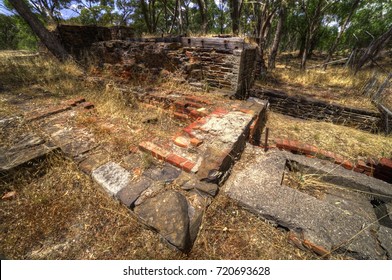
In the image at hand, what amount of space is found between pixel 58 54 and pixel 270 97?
658 cm

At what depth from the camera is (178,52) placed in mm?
4160

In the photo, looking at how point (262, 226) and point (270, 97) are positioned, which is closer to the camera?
point (262, 226)

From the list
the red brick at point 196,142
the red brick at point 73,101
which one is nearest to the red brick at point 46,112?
the red brick at point 73,101

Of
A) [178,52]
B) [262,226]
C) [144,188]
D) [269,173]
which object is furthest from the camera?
[178,52]

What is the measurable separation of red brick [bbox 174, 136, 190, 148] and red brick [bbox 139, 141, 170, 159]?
0.20 meters

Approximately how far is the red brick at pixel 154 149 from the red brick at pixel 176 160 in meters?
0.05

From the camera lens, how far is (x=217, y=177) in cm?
187

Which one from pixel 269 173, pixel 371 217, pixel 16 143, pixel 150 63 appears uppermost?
pixel 150 63

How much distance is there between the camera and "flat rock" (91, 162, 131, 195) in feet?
5.99

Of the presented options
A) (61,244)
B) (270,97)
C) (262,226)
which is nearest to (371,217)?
(262,226)

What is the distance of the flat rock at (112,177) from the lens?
1.82 m

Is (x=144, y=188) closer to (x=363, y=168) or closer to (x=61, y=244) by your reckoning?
(x=61, y=244)

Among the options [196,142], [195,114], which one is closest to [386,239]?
[196,142]

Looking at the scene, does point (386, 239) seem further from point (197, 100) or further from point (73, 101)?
point (73, 101)
